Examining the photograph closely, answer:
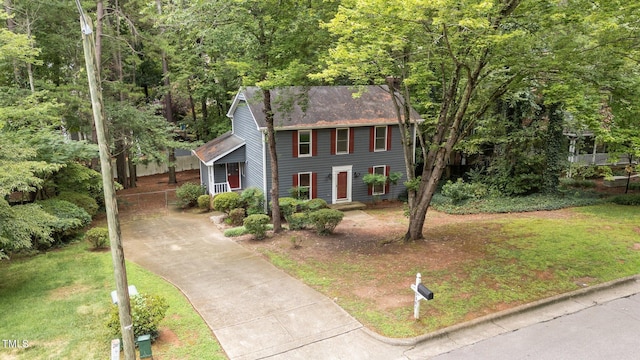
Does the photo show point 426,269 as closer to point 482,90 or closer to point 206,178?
point 482,90

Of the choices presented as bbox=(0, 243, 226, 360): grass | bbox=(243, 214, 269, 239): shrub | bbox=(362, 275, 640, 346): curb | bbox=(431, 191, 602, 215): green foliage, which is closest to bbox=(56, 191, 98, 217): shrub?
bbox=(0, 243, 226, 360): grass

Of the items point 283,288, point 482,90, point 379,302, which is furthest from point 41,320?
point 482,90

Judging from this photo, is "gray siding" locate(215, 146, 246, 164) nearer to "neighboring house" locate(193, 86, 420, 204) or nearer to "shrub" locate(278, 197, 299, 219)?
"neighboring house" locate(193, 86, 420, 204)

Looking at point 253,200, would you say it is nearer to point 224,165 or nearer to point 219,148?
point 224,165

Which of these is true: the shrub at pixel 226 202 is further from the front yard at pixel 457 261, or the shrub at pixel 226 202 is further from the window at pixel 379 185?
the window at pixel 379 185

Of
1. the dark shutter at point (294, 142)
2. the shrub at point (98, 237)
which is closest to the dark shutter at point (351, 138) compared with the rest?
the dark shutter at point (294, 142)
